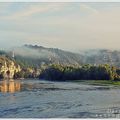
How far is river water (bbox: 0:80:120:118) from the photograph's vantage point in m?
4.50

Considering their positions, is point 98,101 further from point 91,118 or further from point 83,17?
point 83,17

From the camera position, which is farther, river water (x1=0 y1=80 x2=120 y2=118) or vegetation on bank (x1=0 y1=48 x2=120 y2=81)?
vegetation on bank (x1=0 y1=48 x2=120 y2=81)

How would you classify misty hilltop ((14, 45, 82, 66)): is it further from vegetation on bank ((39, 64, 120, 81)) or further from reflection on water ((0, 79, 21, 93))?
reflection on water ((0, 79, 21, 93))

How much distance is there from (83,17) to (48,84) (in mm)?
680

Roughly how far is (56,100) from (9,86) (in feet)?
1.47

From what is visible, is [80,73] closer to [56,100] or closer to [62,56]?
[62,56]

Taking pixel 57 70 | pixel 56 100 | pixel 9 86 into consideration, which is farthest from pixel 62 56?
pixel 9 86

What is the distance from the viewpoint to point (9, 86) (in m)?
4.67

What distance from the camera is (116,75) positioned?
15.2 ft

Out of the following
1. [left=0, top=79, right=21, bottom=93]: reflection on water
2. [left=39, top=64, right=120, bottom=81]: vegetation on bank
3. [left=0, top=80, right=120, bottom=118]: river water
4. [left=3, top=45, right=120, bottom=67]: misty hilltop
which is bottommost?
[left=0, top=80, right=120, bottom=118]: river water

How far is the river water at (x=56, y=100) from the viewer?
4.50 m

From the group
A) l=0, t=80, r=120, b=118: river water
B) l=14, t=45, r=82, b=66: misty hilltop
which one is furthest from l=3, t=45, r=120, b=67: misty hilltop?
l=0, t=80, r=120, b=118: river water

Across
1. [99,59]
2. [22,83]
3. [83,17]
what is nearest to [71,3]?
[83,17]

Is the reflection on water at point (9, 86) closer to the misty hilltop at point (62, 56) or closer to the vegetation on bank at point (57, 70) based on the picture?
the vegetation on bank at point (57, 70)
